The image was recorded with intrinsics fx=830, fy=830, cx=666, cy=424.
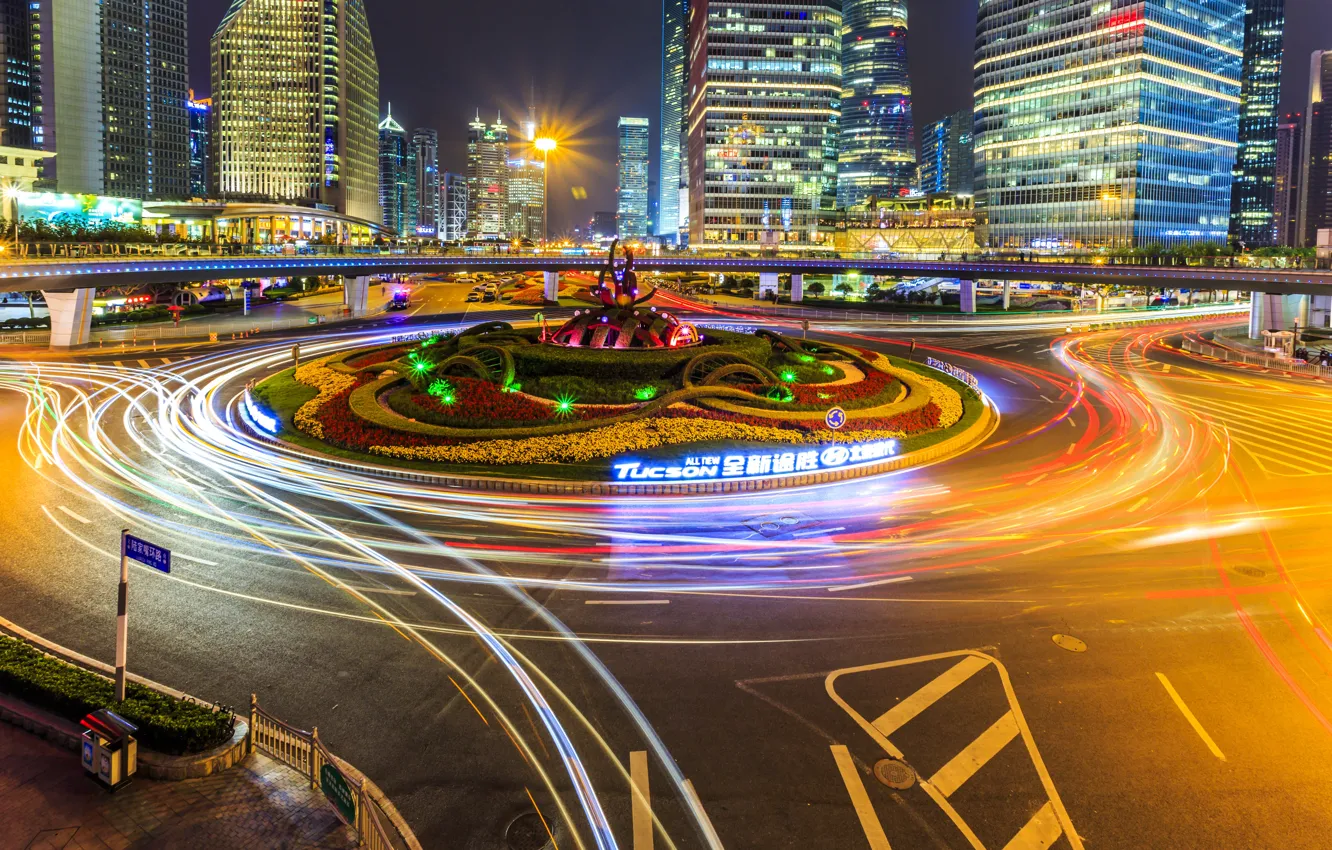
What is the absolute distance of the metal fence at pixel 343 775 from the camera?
10.7 metres

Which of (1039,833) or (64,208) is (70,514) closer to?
(1039,833)

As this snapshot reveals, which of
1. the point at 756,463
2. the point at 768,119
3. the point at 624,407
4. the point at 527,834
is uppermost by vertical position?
the point at 768,119

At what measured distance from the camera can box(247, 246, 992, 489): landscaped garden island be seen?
30.4m

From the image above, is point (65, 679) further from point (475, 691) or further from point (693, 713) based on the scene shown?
point (693, 713)

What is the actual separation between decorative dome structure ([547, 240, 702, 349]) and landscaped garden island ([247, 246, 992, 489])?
0.08 metres

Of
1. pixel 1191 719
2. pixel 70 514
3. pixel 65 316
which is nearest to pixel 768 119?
pixel 65 316

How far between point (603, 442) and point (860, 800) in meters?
20.4

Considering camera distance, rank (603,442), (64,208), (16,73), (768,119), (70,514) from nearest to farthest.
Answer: (70,514), (603,442), (64,208), (16,73), (768,119)

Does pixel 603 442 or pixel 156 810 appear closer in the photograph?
pixel 156 810

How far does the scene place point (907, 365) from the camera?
181ft

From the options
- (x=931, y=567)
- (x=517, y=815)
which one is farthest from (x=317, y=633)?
(x=931, y=567)

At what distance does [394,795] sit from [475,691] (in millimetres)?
3028

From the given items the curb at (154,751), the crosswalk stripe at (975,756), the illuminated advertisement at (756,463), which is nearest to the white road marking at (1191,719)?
the crosswalk stripe at (975,756)

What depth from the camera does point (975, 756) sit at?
13359 millimetres
